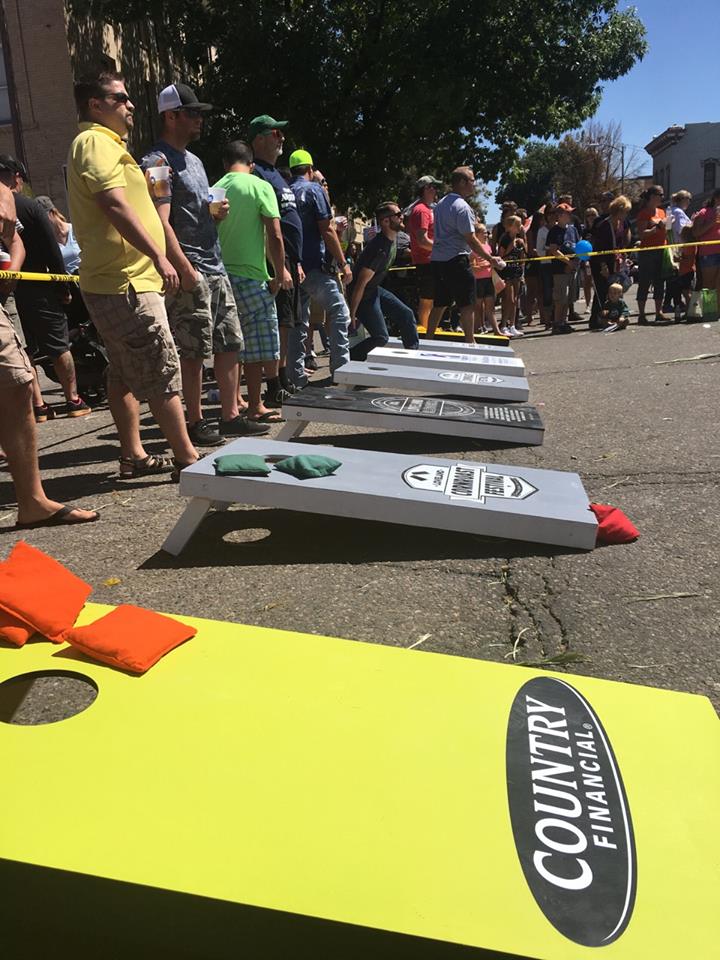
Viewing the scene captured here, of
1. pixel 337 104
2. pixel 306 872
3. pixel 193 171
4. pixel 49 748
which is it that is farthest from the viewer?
pixel 337 104

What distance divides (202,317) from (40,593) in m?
3.25

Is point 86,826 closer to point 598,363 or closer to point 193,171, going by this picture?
point 193,171

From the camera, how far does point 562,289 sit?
1366cm

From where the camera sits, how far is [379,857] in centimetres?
131

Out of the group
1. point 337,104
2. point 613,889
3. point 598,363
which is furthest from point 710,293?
point 613,889

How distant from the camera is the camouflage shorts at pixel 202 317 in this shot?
5012 millimetres

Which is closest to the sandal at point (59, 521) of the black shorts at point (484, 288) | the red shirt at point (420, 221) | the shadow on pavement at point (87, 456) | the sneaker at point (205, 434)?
the shadow on pavement at point (87, 456)

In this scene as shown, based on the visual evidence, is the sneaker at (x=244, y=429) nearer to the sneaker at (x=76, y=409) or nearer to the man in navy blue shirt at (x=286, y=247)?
the man in navy blue shirt at (x=286, y=247)

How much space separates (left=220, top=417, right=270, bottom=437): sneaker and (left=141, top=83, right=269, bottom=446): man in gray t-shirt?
0.19 m

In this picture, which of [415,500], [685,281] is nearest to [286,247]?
[415,500]

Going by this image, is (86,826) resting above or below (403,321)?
below

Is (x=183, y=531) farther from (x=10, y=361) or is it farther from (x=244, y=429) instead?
(x=244, y=429)

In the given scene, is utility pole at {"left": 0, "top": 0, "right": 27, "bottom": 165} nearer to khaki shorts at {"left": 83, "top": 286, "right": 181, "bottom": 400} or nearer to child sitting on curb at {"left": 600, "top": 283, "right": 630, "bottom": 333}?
child sitting on curb at {"left": 600, "top": 283, "right": 630, "bottom": 333}

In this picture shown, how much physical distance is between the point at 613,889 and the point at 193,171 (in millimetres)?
4802
